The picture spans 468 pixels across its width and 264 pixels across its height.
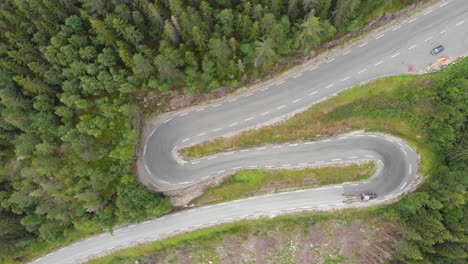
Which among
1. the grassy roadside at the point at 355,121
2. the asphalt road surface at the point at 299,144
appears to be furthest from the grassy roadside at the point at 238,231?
the grassy roadside at the point at 355,121

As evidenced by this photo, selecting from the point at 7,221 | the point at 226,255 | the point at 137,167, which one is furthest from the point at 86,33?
the point at 226,255

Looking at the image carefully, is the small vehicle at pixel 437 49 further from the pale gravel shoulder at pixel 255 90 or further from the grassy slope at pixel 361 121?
the pale gravel shoulder at pixel 255 90

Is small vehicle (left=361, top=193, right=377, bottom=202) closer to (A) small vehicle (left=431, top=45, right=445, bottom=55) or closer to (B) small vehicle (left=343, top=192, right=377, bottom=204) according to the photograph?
(B) small vehicle (left=343, top=192, right=377, bottom=204)

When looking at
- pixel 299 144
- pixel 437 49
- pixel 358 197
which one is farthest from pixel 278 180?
pixel 437 49

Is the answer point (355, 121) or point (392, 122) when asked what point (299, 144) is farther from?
point (392, 122)

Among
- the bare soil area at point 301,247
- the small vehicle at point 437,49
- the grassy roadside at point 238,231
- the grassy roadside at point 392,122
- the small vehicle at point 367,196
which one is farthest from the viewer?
the bare soil area at point 301,247

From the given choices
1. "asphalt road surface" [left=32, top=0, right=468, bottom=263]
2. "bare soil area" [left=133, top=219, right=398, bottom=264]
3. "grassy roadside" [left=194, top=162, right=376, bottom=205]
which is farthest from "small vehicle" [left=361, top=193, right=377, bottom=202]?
"bare soil area" [left=133, top=219, right=398, bottom=264]
